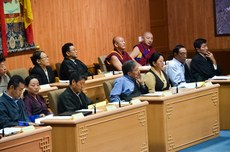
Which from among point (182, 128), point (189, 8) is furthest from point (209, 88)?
point (189, 8)

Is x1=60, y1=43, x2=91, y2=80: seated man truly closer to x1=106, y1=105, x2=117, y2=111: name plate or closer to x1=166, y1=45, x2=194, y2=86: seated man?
x1=166, y1=45, x2=194, y2=86: seated man

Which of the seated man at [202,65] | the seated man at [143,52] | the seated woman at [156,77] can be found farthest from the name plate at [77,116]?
the seated man at [143,52]

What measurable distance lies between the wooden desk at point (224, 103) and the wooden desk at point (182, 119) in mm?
430

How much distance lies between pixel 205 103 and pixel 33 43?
353 cm

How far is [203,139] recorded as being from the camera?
827cm

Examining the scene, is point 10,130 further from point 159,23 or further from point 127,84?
point 159,23

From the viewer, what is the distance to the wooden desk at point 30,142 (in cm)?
568

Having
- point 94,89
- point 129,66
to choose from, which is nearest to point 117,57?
point 94,89

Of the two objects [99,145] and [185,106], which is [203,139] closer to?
[185,106]

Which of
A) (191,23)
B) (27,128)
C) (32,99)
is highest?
(191,23)

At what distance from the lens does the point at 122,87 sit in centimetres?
782

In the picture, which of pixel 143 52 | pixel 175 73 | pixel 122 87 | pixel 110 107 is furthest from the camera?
pixel 143 52

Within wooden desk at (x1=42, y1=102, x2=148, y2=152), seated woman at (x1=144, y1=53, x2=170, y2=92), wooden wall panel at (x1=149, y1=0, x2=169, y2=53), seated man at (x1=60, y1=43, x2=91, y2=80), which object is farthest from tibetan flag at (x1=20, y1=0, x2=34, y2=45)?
wooden desk at (x1=42, y1=102, x2=148, y2=152)

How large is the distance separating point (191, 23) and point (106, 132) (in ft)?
23.9
